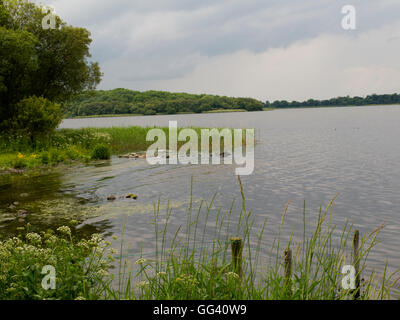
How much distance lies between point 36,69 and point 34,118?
241 inches

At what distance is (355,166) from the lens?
3241 cm

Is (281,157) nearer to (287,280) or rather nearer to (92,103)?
(287,280)

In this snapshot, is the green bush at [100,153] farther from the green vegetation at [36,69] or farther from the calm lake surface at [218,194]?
the green vegetation at [36,69]

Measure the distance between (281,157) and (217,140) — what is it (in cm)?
1032

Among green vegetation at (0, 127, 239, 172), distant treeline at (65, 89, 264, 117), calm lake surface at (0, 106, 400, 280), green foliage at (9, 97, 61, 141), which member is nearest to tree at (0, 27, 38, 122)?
green foliage at (9, 97, 61, 141)

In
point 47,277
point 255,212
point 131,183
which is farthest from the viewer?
point 131,183

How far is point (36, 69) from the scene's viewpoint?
36156mm

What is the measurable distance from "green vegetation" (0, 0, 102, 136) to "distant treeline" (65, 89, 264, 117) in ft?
266

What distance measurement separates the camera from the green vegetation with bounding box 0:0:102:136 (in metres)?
32.9

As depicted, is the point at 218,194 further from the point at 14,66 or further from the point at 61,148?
the point at 14,66

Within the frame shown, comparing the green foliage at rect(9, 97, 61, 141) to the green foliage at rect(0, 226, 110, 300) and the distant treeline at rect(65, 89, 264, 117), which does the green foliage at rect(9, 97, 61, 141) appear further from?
the distant treeline at rect(65, 89, 264, 117)

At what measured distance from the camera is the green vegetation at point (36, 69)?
32.9 m

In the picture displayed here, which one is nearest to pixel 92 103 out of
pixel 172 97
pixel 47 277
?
pixel 172 97

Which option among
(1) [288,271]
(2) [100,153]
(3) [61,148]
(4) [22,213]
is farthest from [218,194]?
(3) [61,148]
